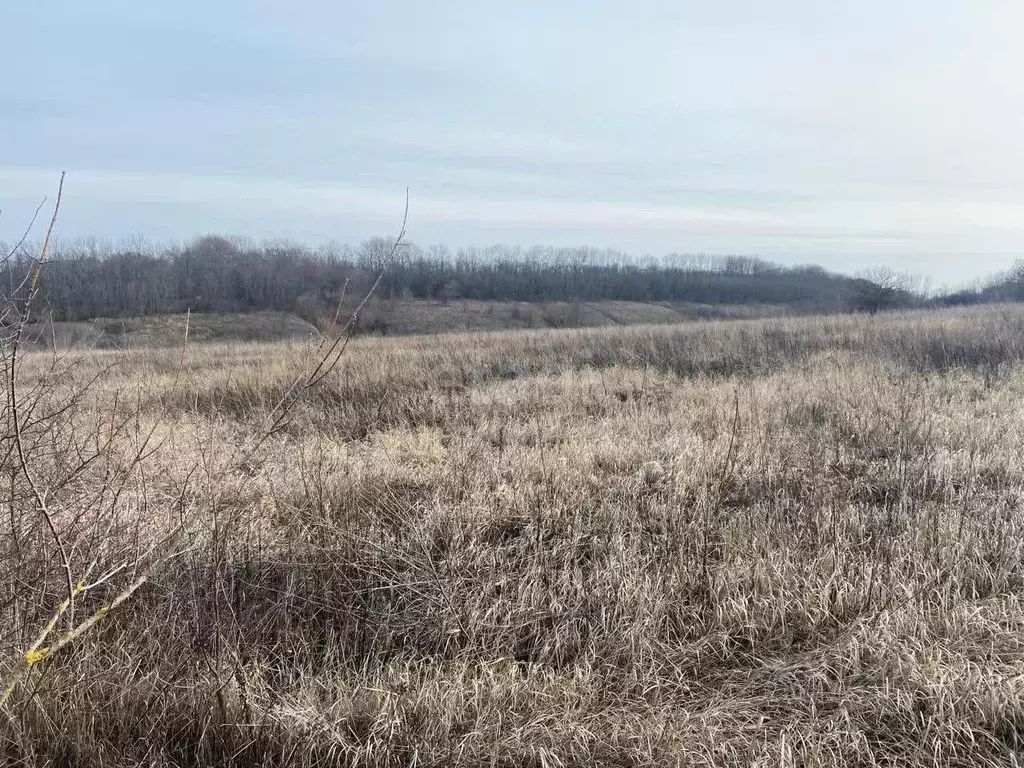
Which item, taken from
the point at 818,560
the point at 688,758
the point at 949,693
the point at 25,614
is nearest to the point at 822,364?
the point at 818,560

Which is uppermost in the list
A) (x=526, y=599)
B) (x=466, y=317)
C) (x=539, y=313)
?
(x=539, y=313)

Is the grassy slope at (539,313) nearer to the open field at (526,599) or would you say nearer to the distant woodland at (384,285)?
the distant woodland at (384,285)

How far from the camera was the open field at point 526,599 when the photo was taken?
87.6 inches

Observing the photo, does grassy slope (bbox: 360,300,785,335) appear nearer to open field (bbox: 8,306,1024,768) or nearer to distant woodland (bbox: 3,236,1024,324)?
distant woodland (bbox: 3,236,1024,324)

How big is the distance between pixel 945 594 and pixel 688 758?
1935 millimetres

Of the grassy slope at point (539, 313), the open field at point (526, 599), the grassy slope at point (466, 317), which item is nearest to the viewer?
the open field at point (526, 599)

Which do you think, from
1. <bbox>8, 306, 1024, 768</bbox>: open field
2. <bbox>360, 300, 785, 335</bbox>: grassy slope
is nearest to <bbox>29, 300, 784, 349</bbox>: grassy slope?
<bbox>360, 300, 785, 335</bbox>: grassy slope

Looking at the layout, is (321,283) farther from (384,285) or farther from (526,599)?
(526,599)

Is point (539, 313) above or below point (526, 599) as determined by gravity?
above

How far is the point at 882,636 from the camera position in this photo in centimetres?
275

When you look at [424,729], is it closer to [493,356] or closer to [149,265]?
[493,356]

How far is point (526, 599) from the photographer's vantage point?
10.6 feet

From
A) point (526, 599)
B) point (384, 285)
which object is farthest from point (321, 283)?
point (526, 599)

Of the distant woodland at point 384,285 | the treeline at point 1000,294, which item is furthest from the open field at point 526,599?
the treeline at point 1000,294
